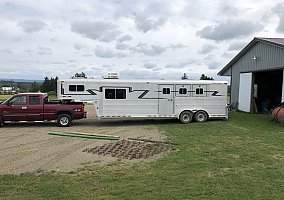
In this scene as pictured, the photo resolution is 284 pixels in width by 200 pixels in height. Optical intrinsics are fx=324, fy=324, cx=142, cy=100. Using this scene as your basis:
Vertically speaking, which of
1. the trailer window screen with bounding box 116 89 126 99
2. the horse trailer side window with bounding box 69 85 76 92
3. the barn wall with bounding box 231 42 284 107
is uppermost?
the barn wall with bounding box 231 42 284 107

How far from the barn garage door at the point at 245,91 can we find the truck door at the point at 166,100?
323 inches

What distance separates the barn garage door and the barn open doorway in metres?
0.70

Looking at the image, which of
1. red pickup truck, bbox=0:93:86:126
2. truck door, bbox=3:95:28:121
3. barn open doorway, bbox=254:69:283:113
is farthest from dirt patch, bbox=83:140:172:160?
barn open doorway, bbox=254:69:283:113

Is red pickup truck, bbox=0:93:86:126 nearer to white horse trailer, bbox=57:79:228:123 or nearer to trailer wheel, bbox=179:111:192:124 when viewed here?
white horse trailer, bbox=57:79:228:123

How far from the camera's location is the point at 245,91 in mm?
23016

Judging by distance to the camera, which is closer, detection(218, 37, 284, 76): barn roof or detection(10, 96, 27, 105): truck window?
detection(10, 96, 27, 105): truck window

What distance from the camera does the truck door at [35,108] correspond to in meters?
15.3

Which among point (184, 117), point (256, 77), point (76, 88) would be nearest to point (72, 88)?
point (76, 88)

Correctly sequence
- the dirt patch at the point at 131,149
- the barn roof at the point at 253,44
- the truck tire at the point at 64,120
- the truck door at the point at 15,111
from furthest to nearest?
the barn roof at the point at 253,44
the truck tire at the point at 64,120
the truck door at the point at 15,111
the dirt patch at the point at 131,149

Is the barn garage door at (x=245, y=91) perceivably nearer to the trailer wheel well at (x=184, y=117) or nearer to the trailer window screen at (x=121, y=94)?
the trailer wheel well at (x=184, y=117)

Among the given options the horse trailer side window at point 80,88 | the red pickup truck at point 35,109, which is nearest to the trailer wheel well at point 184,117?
the horse trailer side window at point 80,88

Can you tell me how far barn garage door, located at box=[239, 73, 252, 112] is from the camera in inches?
885

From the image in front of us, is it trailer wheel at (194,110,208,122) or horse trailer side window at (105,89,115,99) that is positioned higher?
horse trailer side window at (105,89,115,99)

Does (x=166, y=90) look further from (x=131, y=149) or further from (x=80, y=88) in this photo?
(x=131, y=149)
